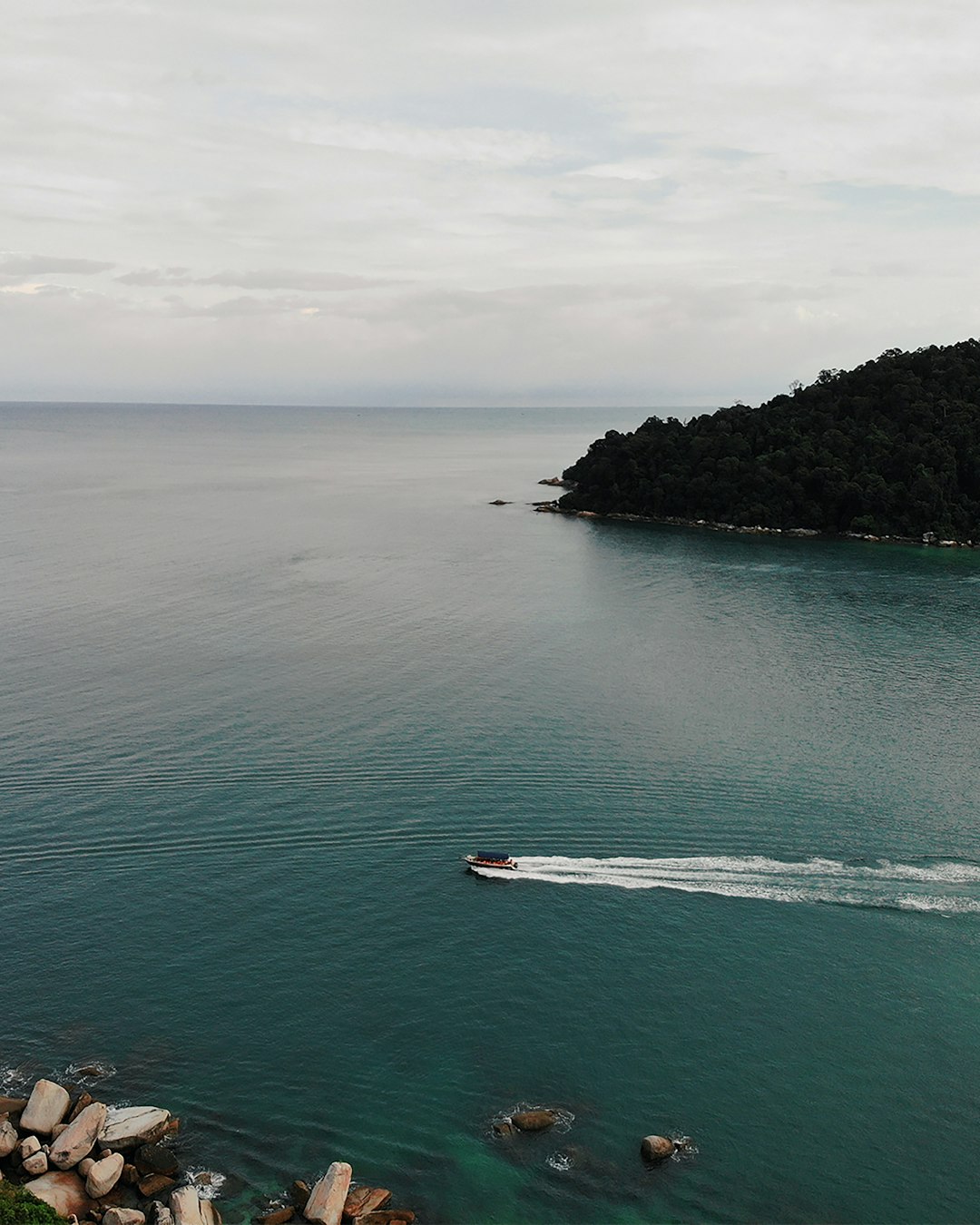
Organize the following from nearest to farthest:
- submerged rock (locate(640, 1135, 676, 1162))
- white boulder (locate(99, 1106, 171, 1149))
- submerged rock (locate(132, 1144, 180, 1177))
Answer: submerged rock (locate(132, 1144, 180, 1177)) → white boulder (locate(99, 1106, 171, 1149)) → submerged rock (locate(640, 1135, 676, 1162))

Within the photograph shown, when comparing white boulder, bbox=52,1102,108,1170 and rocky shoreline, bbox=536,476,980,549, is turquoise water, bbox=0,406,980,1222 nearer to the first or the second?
white boulder, bbox=52,1102,108,1170

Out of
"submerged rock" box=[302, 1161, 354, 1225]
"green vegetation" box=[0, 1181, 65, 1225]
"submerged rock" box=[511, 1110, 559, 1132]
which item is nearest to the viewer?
"green vegetation" box=[0, 1181, 65, 1225]

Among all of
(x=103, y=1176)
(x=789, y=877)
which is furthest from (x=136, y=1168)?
(x=789, y=877)

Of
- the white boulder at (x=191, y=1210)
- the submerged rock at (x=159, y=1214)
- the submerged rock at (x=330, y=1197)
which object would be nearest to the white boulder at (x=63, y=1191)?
the submerged rock at (x=159, y=1214)

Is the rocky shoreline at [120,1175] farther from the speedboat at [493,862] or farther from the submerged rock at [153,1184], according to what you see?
the speedboat at [493,862]

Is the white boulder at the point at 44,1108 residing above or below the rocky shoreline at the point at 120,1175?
above

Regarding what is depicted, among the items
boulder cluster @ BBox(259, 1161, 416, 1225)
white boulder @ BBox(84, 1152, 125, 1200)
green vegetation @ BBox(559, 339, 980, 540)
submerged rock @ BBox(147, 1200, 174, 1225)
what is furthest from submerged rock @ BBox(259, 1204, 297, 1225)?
green vegetation @ BBox(559, 339, 980, 540)
